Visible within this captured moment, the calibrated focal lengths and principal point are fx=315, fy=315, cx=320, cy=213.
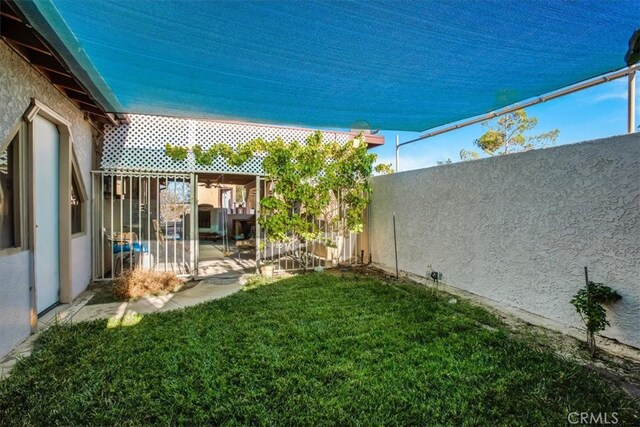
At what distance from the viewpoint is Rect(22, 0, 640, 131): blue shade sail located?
7.84 feet

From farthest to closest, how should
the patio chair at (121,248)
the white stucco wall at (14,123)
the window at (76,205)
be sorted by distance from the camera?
1. the patio chair at (121,248)
2. the window at (76,205)
3. the white stucco wall at (14,123)

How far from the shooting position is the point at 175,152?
276 inches

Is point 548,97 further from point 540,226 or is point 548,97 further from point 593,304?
point 593,304

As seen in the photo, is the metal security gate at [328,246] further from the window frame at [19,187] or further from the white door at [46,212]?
the window frame at [19,187]

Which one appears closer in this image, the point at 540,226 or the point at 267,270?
the point at 540,226

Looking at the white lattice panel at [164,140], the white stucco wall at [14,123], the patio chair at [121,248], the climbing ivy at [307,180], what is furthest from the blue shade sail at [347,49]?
the patio chair at [121,248]

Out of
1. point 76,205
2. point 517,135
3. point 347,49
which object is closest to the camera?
point 347,49

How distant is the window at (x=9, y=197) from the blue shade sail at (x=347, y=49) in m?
1.30

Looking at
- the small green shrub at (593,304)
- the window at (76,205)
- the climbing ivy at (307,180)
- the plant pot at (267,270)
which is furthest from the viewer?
the plant pot at (267,270)

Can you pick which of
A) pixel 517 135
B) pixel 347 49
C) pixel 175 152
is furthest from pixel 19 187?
pixel 517 135

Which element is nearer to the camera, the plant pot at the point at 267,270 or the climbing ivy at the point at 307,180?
the climbing ivy at the point at 307,180

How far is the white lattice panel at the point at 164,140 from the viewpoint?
6.84 meters

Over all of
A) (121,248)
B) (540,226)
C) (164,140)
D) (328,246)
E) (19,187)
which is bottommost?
(328,246)

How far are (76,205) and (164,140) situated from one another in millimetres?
2371
